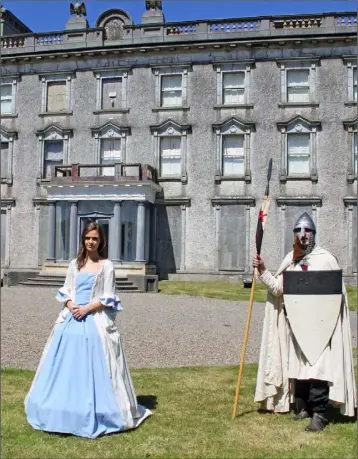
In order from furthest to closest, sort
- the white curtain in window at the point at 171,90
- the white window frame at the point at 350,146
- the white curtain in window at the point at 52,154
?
the white curtain in window at the point at 52,154, the white curtain in window at the point at 171,90, the white window frame at the point at 350,146

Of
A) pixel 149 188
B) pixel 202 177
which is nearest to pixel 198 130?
pixel 202 177

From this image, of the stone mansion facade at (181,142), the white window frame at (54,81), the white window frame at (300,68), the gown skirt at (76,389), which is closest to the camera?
the gown skirt at (76,389)

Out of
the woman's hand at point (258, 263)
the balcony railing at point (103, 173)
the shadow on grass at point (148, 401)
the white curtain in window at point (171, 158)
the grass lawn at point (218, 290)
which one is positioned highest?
the white curtain in window at point (171, 158)

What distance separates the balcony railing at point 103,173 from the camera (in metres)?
23.8

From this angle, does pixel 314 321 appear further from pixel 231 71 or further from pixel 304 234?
pixel 231 71

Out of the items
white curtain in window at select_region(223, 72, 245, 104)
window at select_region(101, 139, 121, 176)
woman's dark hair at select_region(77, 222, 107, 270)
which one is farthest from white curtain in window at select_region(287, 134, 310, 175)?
woman's dark hair at select_region(77, 222, 107, 270)

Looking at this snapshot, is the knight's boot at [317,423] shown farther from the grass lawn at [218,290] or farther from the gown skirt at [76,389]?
the grass lawn at [218,290]

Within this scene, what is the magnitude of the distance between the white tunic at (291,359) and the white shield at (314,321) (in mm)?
81

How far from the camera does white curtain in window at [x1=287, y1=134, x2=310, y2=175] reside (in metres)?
24.7

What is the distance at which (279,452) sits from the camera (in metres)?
4.98

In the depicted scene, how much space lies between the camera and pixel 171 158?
2566 centimetres

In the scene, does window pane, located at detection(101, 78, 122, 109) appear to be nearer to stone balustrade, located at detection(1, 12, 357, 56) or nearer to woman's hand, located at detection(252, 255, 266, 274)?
stone balustrade, located at detection(1, 12, 357, 56)

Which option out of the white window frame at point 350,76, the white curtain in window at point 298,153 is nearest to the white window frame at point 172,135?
the white curtain in window at point 298,153

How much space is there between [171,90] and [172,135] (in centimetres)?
217
